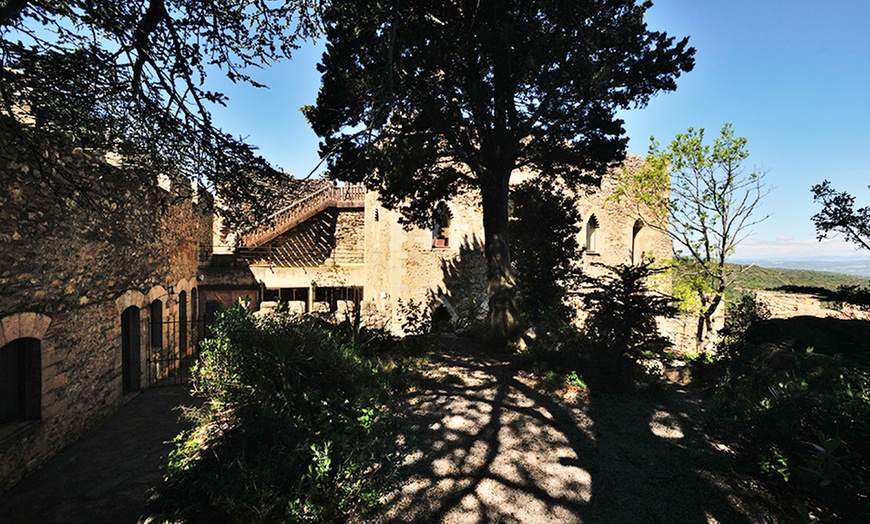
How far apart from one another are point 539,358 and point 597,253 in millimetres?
11474

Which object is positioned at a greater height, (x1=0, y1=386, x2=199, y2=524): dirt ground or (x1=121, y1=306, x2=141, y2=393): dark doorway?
(x1=121, y1=306, x2=141, y2=393): dark doorway

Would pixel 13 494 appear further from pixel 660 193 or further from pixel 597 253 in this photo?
pixel 597 253

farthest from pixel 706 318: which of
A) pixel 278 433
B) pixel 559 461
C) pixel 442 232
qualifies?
pixel 278 433

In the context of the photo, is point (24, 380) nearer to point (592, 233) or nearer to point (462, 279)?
point (462, 279)

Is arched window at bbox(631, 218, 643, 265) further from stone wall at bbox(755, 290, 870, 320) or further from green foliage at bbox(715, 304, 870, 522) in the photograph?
green foliage at bbox(715, 304, 870, 522)

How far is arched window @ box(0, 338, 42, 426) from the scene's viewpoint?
4848 mm

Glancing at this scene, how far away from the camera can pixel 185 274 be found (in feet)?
36.5

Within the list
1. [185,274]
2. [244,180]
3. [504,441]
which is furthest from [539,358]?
[185,274]

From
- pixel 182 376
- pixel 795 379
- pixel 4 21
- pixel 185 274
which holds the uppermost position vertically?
pixel 4 21

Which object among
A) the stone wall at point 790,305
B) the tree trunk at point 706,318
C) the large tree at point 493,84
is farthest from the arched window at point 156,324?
the stone wall at point 790,305

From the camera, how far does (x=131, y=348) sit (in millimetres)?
7758

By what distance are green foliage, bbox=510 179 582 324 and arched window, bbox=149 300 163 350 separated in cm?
932

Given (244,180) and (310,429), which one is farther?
(244,180)

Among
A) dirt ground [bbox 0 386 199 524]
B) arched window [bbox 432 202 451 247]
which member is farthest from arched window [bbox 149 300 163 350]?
arched window [bbox 432 202 451 247]
